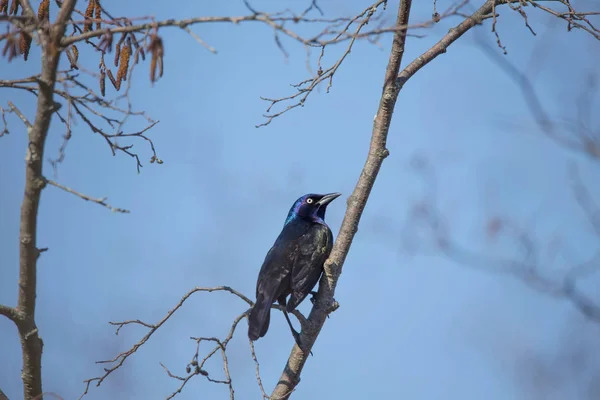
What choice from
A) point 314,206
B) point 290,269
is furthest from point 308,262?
point 314,206

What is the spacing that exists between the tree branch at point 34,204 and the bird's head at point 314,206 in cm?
362

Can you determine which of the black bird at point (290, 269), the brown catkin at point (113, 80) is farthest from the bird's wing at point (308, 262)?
the brown catkin at point (113, 80)

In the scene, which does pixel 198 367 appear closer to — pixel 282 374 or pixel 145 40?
pixel 282 374

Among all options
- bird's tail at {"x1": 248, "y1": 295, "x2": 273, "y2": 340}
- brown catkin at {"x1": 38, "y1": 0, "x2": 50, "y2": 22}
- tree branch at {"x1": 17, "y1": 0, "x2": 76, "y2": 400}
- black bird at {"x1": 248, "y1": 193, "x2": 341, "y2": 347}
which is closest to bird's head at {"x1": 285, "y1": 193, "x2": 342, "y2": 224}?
black bird at {"x1": 248, "y1": 193, "x2": 341, "y2": 347}

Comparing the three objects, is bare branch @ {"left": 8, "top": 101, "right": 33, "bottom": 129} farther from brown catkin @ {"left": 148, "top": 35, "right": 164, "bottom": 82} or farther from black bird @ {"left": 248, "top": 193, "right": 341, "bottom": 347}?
black bird @ {"left": 248, "top": 193, "right": 341, "bottom": 347}

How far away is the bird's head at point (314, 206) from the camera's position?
6625 millimetres

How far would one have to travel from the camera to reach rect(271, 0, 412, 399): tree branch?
430cm

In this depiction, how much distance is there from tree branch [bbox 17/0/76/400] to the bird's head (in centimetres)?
362

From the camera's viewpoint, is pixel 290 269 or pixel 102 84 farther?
pixel 290 269

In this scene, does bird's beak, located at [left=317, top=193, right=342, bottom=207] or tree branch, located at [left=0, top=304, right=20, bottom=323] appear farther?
bird's beak, located at [left=317, top=193, right=342, bottom=207]

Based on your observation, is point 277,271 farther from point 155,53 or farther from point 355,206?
point 155,53

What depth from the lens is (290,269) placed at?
5.60 m

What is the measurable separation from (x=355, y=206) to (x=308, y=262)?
1288 mm

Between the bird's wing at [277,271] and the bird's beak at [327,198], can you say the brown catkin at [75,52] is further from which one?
Result: the bird's beak at [327,198]
